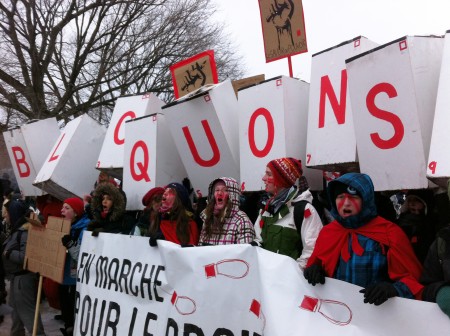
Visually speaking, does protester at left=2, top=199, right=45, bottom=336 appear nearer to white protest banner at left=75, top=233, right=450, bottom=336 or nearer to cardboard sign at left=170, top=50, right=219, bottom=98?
white protest banner at left=75, top=233, right=450, bottom=336

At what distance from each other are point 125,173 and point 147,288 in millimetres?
2080

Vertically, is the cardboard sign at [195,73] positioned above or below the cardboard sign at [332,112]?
above

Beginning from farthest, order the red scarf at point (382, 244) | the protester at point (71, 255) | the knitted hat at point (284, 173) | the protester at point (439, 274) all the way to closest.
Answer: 1. the protester at point (71, 255)
2. the knitted hat at point (284, 173)
3. the red scarf at point (382, 244)
4. the protester at point (439, 274)

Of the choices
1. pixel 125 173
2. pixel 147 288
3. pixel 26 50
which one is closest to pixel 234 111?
pixel 125 173

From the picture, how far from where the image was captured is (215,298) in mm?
3139

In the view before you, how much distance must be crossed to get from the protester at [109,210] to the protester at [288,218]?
177 centimetres

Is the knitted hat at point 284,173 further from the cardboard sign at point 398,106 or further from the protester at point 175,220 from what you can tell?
the protester at point 175,220

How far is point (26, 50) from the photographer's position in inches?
584

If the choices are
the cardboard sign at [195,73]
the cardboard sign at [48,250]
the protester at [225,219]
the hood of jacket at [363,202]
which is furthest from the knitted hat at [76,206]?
the hood of jacket at [363,202]

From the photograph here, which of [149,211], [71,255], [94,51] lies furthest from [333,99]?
[94,51]

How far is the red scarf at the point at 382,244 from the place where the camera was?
2.58 metres

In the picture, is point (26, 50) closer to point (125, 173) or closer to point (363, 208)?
point (125, 173)

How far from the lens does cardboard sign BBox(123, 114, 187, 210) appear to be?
17.1 ft

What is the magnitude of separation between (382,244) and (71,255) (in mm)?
3275
